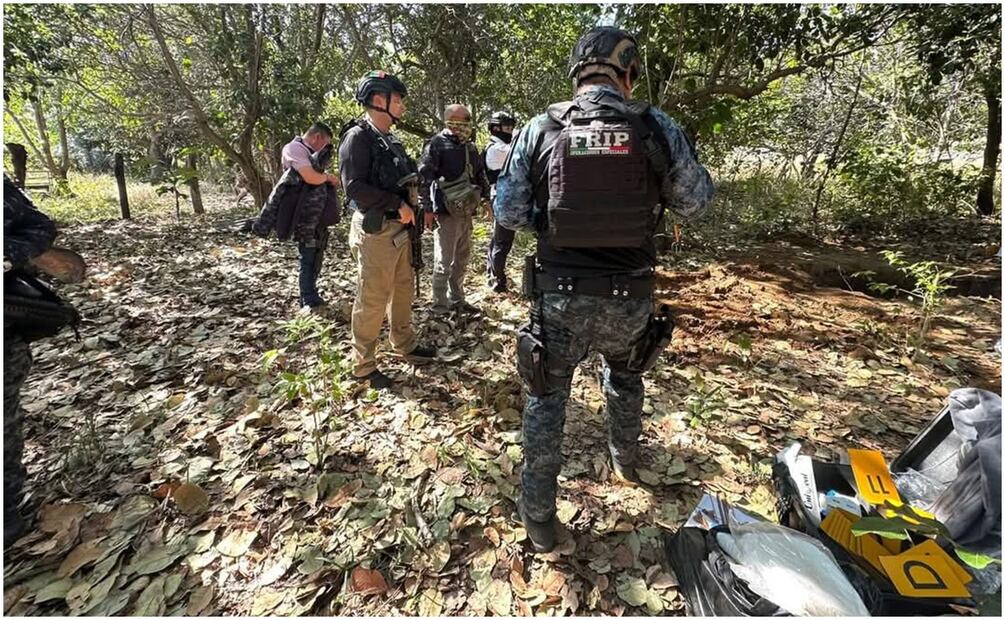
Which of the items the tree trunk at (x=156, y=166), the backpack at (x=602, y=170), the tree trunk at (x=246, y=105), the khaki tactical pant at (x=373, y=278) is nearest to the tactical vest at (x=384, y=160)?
the khaki tactical pant at (x=373, y=278)

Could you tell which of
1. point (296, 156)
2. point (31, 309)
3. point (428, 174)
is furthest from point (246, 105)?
point (31, 309)

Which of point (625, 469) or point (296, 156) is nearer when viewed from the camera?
point (625, 469)

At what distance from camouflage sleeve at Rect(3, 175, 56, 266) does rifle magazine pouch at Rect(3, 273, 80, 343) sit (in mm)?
130

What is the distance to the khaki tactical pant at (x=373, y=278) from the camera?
11.1 ft

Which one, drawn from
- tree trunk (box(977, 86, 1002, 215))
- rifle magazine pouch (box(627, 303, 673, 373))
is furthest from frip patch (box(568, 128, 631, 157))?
tree trunk (box(977, 86, 1002, 215))

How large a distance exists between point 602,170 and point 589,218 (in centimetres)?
18

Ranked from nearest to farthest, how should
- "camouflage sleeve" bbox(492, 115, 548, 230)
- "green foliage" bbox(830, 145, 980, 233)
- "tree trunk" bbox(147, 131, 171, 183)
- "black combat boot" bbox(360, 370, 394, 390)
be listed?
"camouflage sleeve" bbox(492, 115, 548, 230) → "black combat boot" bbox(360, 370, 394, 390) → "green foliage" bbox(830, 145, 980, 233) → "tree trunk" bbox(147, 131, 171, 183)

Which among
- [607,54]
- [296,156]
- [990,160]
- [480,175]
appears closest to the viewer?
[607,54]

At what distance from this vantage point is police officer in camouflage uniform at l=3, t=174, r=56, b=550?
1.91m

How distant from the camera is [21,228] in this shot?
1.95 meters

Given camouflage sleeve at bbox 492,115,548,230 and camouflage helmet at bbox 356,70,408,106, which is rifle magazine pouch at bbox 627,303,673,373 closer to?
camouflage sleeve at bbox 492,115,548,230

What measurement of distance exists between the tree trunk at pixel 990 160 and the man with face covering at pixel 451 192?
373 inches

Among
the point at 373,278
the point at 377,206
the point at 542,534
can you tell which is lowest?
the point at 542,534

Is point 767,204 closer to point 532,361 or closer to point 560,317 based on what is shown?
point 560,317
